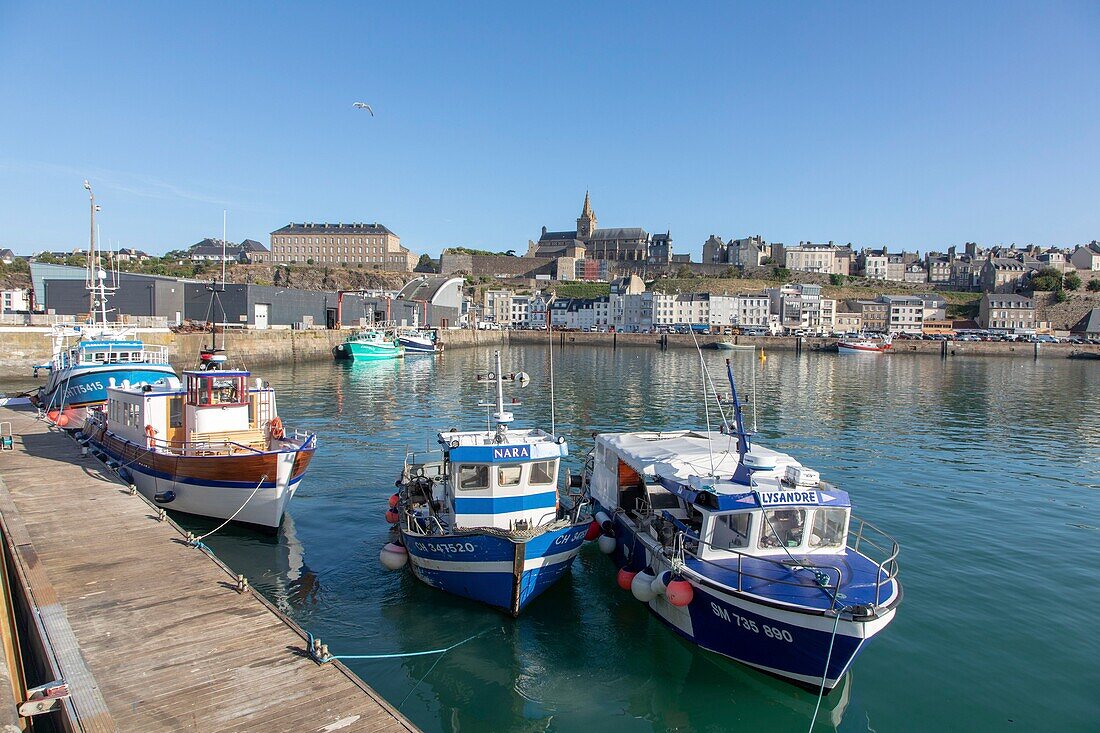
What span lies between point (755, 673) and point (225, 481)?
1296 centimetres

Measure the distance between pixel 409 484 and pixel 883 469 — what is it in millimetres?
18367

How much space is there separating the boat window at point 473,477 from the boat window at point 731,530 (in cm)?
448

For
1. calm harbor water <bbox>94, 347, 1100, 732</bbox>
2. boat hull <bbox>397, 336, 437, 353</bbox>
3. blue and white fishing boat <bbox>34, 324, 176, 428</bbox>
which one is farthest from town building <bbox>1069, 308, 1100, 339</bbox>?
blue and white fishing boat <bbox>34, 324, 176, 428</bbox>

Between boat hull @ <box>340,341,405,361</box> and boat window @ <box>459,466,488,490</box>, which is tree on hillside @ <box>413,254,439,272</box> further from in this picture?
boat window @ <box>459,466,488,490</box>

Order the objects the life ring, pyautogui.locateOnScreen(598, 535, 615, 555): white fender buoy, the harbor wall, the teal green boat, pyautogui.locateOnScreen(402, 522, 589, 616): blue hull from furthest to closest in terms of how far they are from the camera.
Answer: the teal green boat
the harbor wall
the life ring
pyautogui.locateOnScreen(598, 535, 615, 555): white fender buoy
pyautogui.locateOnScreen(402, 522, 589, 616): blue hull

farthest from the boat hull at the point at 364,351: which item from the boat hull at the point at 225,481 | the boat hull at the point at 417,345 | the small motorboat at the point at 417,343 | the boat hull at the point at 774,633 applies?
the boat hull at the point at 774,633

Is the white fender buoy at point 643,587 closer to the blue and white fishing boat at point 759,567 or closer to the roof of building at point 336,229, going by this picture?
the blue and white fishing boat at point 759,567

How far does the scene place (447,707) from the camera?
33.0 ft

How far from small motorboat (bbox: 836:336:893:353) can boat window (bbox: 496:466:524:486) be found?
4006 inches

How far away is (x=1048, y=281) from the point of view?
13625 centimetres

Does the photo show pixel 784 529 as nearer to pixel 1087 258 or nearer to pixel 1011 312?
pixel 1011 312

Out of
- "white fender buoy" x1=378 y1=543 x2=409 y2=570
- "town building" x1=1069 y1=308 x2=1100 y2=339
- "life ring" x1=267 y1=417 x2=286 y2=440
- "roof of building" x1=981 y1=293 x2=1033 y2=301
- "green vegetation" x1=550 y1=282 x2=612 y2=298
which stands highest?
"green vegetation" x1=550 y1=282 x2=612 y2=298

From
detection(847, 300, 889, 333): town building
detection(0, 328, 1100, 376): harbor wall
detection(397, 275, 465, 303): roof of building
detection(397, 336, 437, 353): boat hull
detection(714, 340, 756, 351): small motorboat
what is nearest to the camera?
detection(0, 328, 1100, 376): harbor wall

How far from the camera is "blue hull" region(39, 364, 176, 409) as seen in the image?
1030 inches
